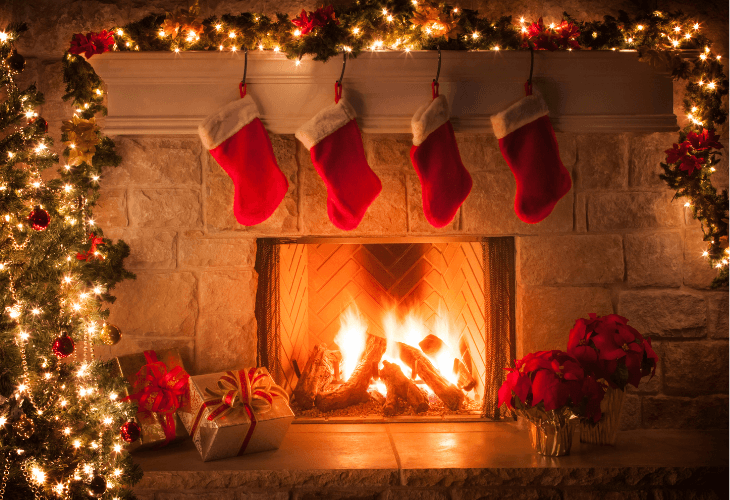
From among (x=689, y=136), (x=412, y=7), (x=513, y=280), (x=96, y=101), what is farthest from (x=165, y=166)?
→ (x=689, y=136)

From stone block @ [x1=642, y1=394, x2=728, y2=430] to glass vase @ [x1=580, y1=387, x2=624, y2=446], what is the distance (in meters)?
0.25

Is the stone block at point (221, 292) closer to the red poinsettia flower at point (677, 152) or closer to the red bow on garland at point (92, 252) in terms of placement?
the red bow on garland at point (92, 252)

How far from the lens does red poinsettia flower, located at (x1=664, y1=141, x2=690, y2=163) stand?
1.98 meters

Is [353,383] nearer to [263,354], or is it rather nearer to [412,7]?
[263,354]

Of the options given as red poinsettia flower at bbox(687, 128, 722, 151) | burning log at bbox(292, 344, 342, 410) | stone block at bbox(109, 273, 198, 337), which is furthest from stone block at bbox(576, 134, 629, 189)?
stone block at bbox(109, 273, 198, 337)

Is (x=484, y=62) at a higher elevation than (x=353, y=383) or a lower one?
higher

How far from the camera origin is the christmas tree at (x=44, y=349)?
5.21 ft

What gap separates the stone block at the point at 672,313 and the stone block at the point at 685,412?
9.5 inches

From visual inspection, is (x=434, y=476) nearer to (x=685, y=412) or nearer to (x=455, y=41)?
(x=685, y=412)

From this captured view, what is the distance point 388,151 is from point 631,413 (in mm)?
1343

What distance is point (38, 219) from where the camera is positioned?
159cm

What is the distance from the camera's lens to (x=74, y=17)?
2.08 metres

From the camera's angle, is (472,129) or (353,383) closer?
(472,129)

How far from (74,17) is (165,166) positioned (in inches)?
26.2
